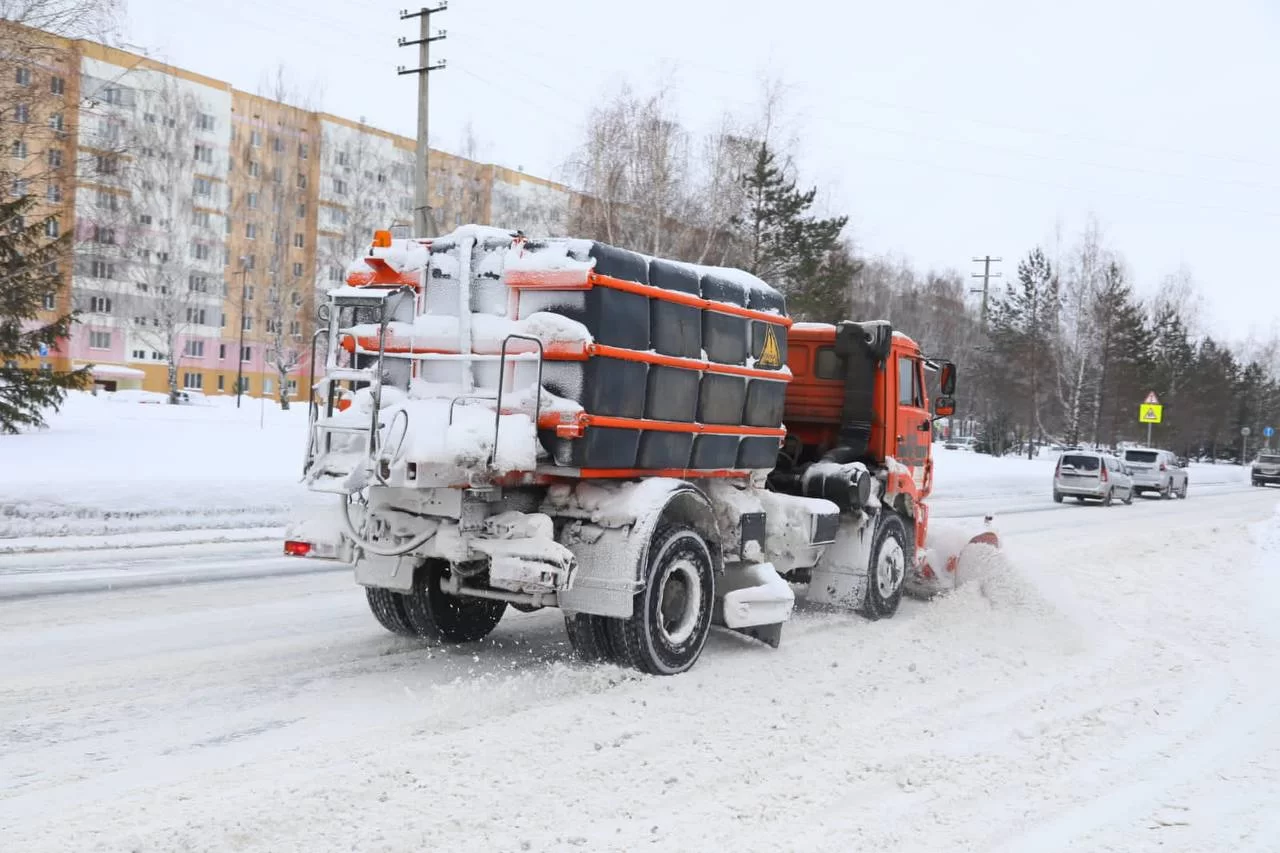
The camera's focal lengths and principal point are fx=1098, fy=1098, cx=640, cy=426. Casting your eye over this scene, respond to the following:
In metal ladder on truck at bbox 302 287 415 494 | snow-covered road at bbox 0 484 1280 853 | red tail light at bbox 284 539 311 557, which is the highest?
metal ladder on truck at bbox 302 287 415 494

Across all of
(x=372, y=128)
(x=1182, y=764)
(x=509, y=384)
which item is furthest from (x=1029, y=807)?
(x=372, y=128)

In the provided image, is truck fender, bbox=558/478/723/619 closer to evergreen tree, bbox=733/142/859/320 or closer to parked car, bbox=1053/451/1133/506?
parked car, bbox=1053/451/1133/506

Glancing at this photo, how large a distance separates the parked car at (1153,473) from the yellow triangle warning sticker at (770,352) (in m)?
32.3

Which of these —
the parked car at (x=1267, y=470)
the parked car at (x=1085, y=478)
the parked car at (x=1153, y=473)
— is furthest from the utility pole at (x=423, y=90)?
the parked car at (x=1267, y=470)

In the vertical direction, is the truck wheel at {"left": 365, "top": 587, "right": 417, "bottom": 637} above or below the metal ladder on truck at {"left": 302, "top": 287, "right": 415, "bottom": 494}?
below

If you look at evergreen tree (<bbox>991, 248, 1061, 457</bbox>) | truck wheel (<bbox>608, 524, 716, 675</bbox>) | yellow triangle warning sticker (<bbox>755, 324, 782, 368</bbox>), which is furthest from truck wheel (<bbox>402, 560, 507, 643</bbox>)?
evergreen tree (<bbox>991, 248, 1061, 457</bbox>)

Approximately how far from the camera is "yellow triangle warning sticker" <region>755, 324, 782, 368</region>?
7.46m

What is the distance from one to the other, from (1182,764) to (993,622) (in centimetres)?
348

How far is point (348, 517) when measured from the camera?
628 centimetres

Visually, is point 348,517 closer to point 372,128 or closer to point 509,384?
point 509,384

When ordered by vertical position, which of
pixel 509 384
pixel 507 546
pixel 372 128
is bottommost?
pixel 507 546

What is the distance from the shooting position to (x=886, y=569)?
30.5ft

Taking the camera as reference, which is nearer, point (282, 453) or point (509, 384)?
point (509, 384)

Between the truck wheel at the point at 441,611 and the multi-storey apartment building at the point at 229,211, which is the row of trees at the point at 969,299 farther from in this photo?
the truck wheel at the point at 441,611
